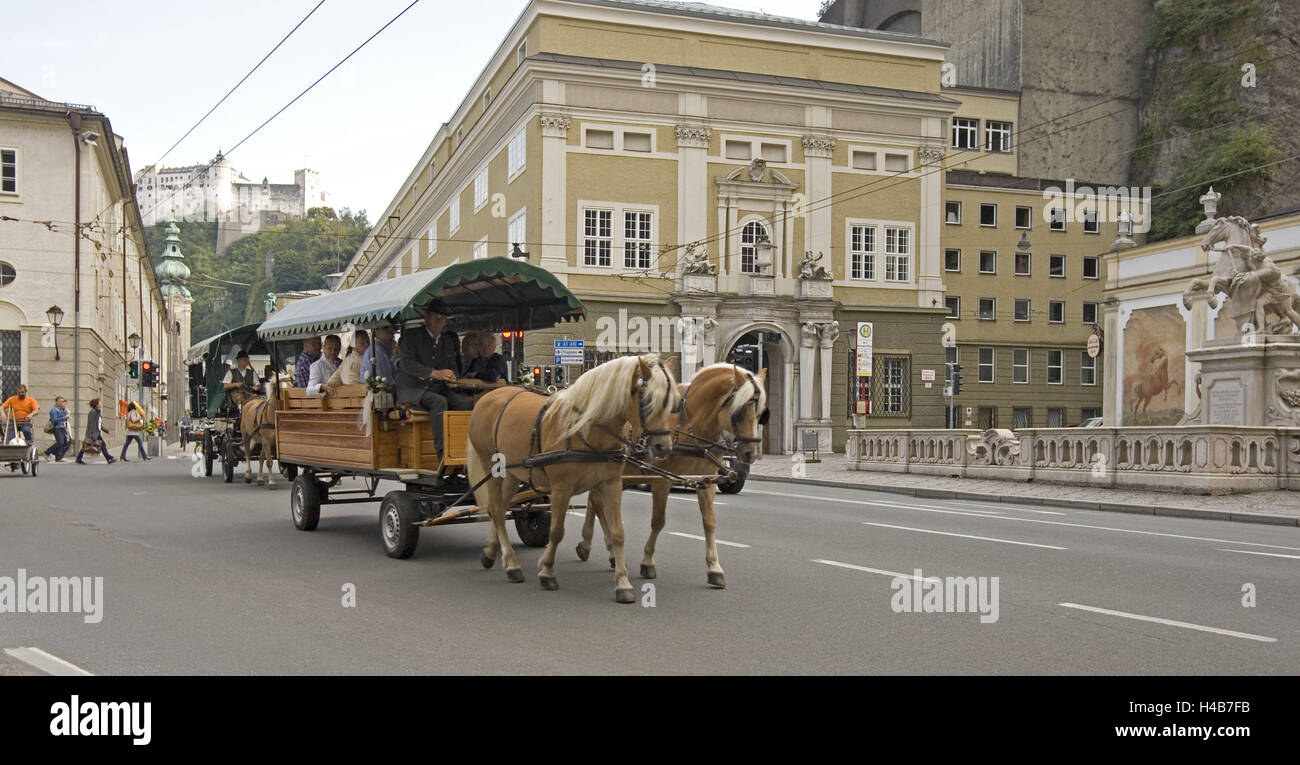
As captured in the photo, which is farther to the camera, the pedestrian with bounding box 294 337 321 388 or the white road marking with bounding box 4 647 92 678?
the pedestrian with bounding box 294 337 321 388

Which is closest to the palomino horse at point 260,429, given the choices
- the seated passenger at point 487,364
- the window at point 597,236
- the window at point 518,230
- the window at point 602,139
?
the seated passenger at point 487,364

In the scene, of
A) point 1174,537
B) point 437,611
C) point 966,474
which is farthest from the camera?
point 966,474

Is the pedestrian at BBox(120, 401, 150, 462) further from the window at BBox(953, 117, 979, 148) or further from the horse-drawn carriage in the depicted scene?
the window at BBox(953, 117, 979, 148)

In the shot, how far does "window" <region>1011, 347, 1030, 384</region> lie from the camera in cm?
5869

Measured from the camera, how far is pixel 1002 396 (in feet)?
190

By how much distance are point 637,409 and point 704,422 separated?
87cm

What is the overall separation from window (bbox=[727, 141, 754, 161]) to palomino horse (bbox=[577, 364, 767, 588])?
3567cm

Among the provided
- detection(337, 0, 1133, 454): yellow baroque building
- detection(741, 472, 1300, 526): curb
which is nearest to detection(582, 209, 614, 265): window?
detection(337, 0, 1133, 454): yellow baroque building

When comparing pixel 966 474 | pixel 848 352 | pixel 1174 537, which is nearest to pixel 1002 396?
pixel 848 352

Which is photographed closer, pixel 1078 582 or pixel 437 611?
pixel 437 611

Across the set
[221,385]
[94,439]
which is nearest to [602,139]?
[94,439]

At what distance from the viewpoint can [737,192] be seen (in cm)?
4397
